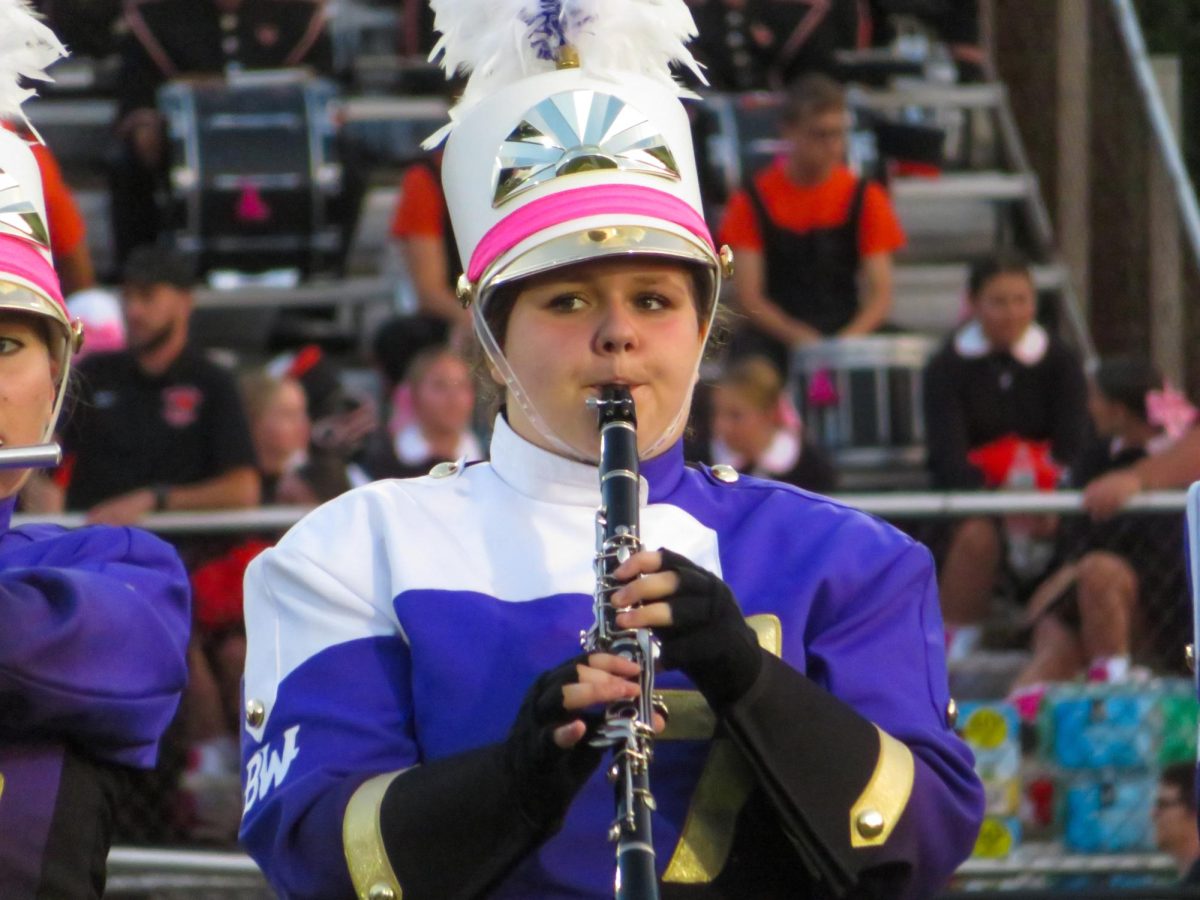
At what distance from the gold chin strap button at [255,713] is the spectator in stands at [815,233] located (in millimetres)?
5762

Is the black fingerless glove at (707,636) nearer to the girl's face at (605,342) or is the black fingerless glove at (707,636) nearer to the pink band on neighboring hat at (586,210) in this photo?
the girl's face at (605,342)

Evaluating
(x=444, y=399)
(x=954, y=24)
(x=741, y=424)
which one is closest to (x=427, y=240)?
(x=444, y=399)

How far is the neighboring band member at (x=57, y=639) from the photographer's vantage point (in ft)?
9.93

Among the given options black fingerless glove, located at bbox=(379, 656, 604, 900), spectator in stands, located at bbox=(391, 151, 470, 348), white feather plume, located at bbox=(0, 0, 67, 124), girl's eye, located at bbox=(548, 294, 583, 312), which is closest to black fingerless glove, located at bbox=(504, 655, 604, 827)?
black fingerless glove, located at bbox=(379, 656, 604, 900)

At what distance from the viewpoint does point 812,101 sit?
8648mm

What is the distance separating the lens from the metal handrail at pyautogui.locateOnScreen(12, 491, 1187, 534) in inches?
242

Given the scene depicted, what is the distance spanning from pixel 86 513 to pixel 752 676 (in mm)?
4403

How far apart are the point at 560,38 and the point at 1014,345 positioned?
5144mm

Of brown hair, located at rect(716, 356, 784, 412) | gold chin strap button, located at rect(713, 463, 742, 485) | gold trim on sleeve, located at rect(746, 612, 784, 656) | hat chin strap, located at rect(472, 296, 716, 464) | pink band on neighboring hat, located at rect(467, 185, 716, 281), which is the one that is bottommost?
brown hair, located at rect(716, 356, 784, 412)

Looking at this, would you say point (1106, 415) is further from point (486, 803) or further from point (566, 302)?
point (486, 803)

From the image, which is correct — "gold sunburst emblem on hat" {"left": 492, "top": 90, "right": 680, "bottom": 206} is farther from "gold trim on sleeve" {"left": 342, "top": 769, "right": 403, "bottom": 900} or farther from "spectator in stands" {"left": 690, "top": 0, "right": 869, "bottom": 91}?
"spectator in stands" {"left": 690, "top": 0, "right": 869, "bottom": 91}

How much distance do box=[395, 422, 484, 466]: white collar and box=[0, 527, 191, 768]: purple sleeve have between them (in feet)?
12.8

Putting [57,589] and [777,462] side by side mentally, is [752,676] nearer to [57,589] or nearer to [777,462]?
[57,589]

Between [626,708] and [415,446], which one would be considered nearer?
[626,708]
